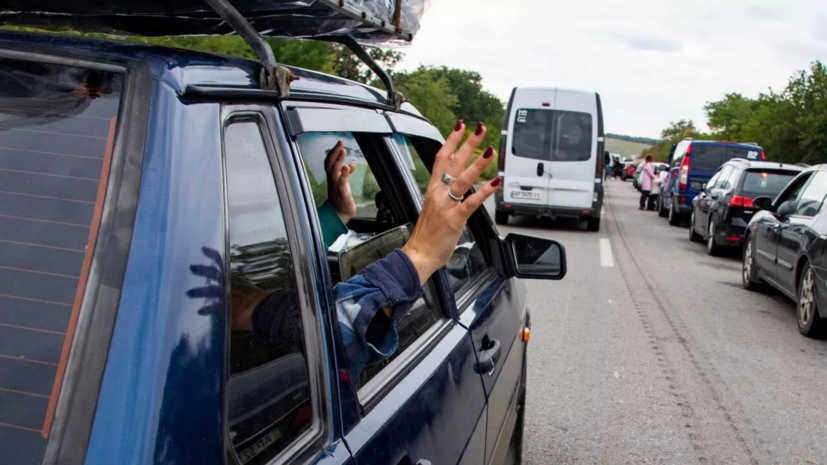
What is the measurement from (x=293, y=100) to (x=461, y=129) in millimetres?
418

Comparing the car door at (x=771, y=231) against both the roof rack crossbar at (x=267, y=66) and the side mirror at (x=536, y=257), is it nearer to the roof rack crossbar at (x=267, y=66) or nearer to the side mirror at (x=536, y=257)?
the side mirror at (x=536, y=257)

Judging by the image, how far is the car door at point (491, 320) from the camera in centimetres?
284

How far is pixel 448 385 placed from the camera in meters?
2.29

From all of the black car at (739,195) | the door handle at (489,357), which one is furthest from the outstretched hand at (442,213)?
the black car at (739,195)

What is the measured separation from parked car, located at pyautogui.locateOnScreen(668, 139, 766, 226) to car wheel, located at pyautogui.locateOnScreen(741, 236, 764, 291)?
342 inches

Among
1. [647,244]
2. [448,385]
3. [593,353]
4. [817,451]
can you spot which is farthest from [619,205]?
[448,385]

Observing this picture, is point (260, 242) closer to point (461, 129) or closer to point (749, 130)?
point (461, 129)

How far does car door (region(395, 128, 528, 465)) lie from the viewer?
2.84 metres

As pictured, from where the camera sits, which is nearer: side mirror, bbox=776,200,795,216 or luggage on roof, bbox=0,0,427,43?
luggage on roof, bbox=0,0,427,43

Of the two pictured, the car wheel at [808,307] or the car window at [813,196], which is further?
the car window at [813,196]

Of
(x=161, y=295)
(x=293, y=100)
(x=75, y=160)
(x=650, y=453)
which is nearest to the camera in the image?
(x=161, y=295)

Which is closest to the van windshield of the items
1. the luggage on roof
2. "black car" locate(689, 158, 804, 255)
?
"black car" locate(689, 158, 804, 255)

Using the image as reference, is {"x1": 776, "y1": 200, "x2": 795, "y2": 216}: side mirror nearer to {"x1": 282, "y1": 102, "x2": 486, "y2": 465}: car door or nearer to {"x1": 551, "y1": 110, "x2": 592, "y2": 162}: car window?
{"x1": 282, "y1": 102, "x2": 486, "y2": 465}: car door

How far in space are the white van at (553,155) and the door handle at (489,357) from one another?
47.4 feet
